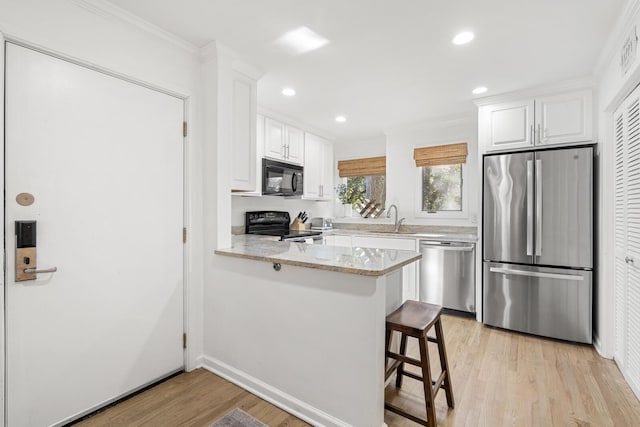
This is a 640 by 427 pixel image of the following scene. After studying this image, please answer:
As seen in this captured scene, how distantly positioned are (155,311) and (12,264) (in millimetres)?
807

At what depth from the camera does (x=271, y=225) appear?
13.2ft

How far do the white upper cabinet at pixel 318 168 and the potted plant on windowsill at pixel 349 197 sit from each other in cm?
21

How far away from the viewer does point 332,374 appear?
5.38 feet

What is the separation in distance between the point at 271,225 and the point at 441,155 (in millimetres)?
2513

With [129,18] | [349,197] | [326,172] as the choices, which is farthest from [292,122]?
[129,18]

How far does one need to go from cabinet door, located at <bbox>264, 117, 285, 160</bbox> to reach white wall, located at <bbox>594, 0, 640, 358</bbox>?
306 cm

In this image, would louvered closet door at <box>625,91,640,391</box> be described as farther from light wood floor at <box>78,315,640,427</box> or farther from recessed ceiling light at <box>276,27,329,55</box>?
recessed ceiling light at <box>276,27,329,55</box>

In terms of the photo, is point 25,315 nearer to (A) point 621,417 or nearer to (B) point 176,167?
(B) point 176,167

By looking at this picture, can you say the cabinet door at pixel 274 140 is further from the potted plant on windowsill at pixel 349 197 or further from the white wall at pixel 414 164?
the white wall at pixel 414 164

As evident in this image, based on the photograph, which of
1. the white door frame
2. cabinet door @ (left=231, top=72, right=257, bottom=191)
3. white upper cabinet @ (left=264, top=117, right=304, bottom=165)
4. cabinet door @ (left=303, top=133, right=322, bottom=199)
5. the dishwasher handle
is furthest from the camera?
cabinet door @ (left=303, top=133, right=322, bottom=199)

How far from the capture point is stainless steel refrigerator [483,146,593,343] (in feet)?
8.77

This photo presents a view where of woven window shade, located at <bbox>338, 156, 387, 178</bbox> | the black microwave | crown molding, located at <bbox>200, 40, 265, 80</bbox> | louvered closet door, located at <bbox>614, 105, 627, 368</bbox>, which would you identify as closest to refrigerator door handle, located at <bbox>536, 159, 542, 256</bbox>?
louvered closet door, located at <bbox>614, 105, 627, 368</bbox>

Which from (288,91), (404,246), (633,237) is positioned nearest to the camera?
(633,237)

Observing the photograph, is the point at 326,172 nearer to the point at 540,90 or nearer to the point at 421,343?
the point at 540,90
